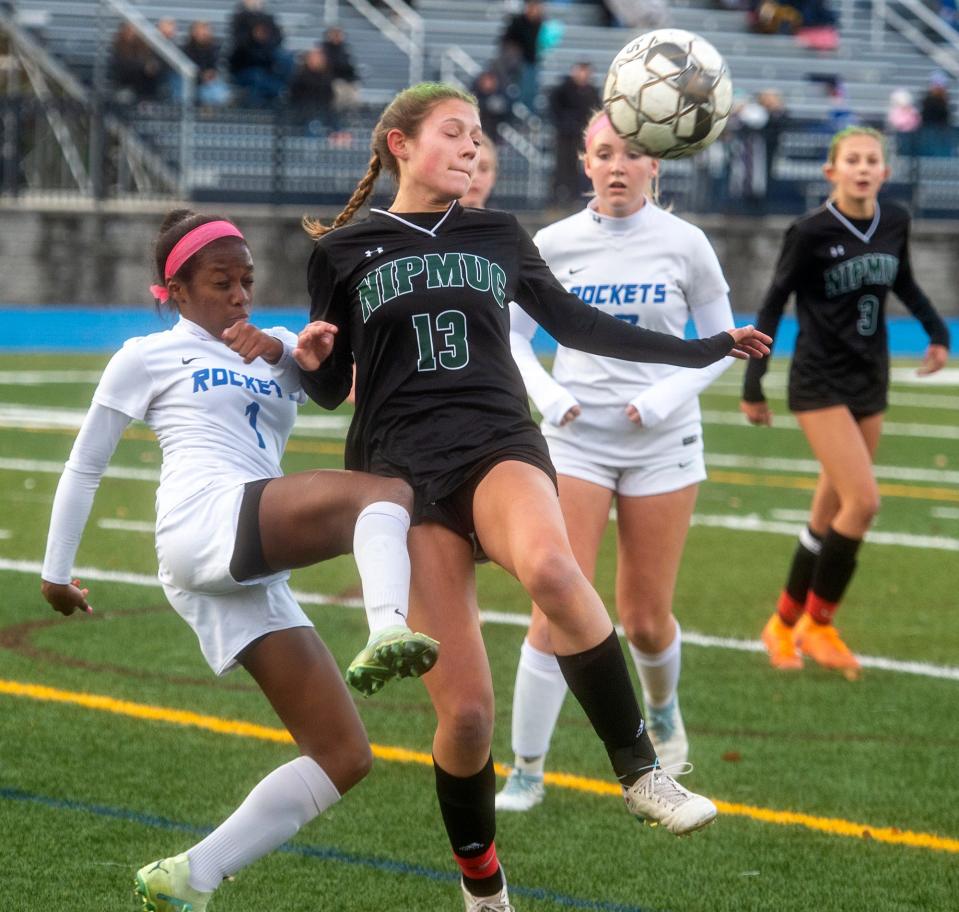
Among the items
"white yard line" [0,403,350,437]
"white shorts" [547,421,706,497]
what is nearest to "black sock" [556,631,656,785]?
"white shorts" [547,421,706,497]

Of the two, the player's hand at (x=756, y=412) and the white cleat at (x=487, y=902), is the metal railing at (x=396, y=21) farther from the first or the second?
the white cleat at (x=487, y=902)

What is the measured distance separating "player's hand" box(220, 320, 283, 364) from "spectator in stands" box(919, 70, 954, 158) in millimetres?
22103

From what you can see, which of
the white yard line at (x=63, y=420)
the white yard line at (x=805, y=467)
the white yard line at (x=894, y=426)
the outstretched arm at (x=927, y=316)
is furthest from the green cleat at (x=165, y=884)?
the white yard line at (x=894, y=426)

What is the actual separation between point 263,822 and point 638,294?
2.36m

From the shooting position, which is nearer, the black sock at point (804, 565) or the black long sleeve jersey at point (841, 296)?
the black long sleeve jersey at point (841, 296)

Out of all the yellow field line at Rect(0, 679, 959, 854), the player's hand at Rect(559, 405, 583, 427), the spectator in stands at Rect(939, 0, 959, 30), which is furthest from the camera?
the spectator in stands at Rect(939, 0, 959, 30)

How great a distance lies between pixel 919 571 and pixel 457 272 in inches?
238

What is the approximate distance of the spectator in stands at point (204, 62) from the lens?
924 inches

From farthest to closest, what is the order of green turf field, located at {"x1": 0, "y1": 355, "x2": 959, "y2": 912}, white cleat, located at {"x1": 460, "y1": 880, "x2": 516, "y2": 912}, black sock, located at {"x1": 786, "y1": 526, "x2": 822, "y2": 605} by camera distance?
black sock, located at {"x1": 786, "y1": 526, "x2": 822, "y2": 605}, green turf field, located at {"x1": 0, "y1": 355, "x2": 959, "y2": 912}, white cleat, located at {"x1": 460, "y1": 880, "x2": 516, "y2": 912}

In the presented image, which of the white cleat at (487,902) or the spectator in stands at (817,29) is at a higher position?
the white cleat at (487,902)

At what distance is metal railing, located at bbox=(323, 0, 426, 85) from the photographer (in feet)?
93.1

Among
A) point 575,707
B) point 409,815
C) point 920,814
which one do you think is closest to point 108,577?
point 575,707

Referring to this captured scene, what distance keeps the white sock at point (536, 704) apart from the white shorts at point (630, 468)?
59cm

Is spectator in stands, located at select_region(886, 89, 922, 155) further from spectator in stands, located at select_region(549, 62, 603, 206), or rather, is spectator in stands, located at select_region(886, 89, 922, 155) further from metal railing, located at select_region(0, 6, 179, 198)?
metal railing, located at select_region(0, 6, 179, 198)
